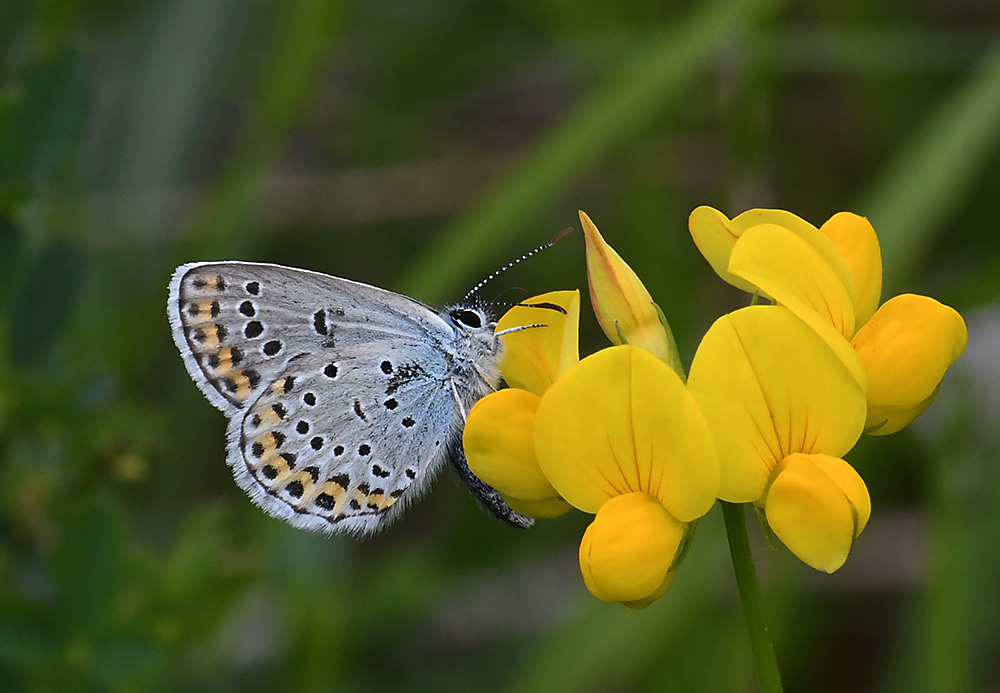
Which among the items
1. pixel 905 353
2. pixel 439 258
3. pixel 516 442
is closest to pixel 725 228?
pixel 905 353

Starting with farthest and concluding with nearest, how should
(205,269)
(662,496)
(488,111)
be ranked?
(488,111) → (205,269) → (662,496)

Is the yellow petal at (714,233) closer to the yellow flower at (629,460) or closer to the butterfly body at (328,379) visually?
the yellow flower at (629,460)

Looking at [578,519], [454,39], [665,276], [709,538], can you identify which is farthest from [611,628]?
[454,39]

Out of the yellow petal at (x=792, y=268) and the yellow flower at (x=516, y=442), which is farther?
the yellow flower at (x=516, y=442)

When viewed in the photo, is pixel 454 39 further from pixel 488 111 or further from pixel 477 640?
pixel 477 640

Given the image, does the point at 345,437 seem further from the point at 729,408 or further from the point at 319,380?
the point at 729,408

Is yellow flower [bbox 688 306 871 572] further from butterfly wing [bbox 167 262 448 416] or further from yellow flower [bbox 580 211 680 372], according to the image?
butterfly wing [bbox 167 262 448 416]

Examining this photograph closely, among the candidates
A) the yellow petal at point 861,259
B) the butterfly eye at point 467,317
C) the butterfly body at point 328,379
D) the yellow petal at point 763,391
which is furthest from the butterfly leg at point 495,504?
the yellow petal at point 861,259
